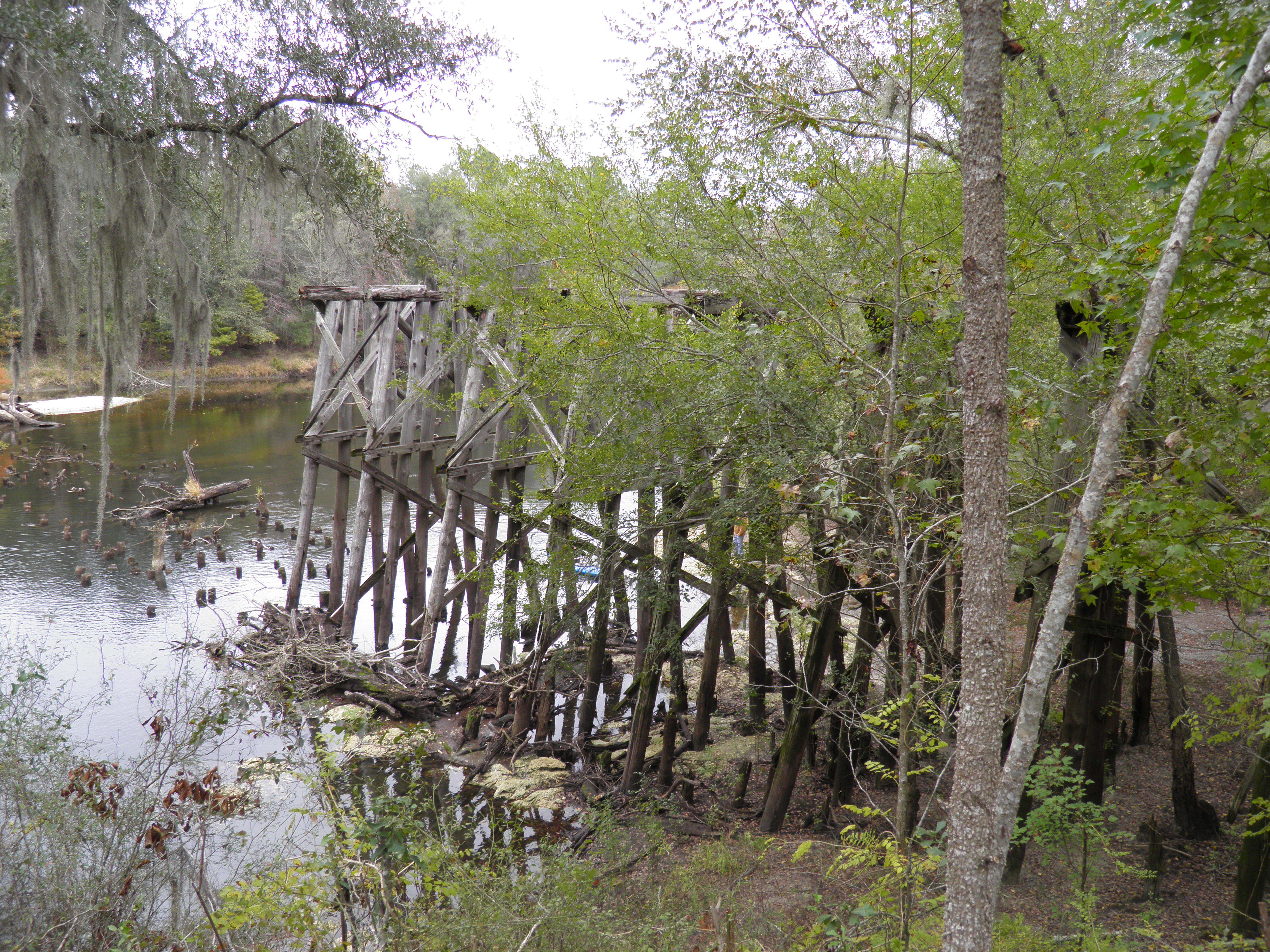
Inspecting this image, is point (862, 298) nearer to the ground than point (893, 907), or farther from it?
farther from it

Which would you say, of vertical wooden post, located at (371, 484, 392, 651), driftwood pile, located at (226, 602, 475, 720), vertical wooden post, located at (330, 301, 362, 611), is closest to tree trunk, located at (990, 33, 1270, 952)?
driftwood pile, located at (226, 602, 475, 720)

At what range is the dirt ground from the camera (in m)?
4.51

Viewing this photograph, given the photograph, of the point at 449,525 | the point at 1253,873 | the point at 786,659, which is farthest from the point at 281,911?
the point at 1253,873

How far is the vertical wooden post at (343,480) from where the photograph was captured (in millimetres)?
9203

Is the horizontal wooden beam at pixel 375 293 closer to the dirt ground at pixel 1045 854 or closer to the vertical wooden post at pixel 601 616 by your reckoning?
the vertical wooden post at pixel 601 616

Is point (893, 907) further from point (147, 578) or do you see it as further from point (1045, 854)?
point (147, 578)

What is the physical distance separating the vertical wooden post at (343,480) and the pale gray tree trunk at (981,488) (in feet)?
25.6

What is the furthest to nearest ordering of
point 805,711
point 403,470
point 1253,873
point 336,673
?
1. point 403,470
2. point 336,673
3. point 805,711
4. point 1253,873

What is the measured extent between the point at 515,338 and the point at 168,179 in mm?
2927

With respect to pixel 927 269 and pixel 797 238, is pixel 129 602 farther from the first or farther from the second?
pixel 927 269

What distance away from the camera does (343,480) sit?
30.4ft

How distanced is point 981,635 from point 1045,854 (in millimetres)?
3790

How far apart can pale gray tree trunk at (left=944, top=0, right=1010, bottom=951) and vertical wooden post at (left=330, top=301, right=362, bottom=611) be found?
7817 millimetres

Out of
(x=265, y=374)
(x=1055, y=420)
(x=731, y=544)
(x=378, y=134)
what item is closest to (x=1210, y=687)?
(x=731, y=544)
